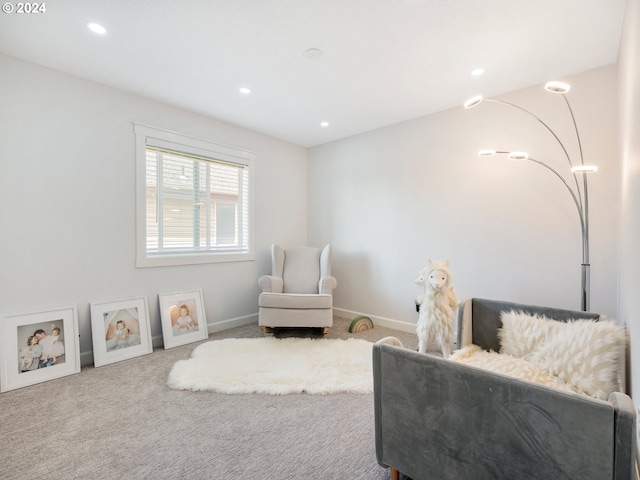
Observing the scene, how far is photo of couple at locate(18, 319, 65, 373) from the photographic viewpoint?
92.7 inches

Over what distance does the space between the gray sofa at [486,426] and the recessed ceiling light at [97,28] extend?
2.65 meters

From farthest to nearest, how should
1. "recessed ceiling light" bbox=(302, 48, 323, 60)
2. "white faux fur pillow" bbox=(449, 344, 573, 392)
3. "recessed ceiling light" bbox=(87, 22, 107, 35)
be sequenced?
"recessed ceiling light" bbox=(302, 48, 323, 60)
"recessed ceiling light" bbox=(87, 22, 107, 35)
"white faux fur pillow" bbox=(449, 344, 573, 392)

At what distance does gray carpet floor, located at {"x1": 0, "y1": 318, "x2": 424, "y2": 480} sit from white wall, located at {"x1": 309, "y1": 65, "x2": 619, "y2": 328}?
6.15ft

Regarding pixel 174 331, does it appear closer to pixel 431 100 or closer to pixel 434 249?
pixel 434 249

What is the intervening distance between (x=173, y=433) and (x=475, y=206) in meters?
3.18

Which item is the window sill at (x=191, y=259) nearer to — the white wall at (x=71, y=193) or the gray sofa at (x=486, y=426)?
the white wall at (x=71, y=193)

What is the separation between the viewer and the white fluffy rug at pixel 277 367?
→ 228 centimetres

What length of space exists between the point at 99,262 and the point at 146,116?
4.99 feet

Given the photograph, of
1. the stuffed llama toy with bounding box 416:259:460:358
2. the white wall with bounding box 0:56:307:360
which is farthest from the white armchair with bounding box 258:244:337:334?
the stuffed llama toy with bounding box 416:259:460:358

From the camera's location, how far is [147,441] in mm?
1700

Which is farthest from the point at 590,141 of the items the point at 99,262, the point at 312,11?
the point at 99,262

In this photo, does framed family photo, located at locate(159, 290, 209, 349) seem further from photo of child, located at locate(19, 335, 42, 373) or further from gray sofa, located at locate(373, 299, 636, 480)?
gray sofa, located at locate(373, 299, 636, 480)

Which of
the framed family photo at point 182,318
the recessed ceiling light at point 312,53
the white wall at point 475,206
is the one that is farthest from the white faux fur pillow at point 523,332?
the framed family photo at point 182,318

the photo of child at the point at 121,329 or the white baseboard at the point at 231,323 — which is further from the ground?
the photo of child at the point at 121,329
